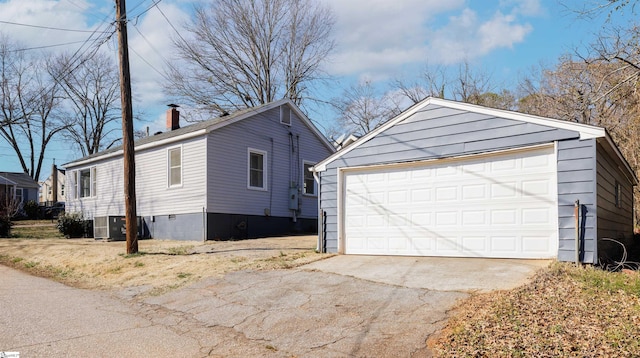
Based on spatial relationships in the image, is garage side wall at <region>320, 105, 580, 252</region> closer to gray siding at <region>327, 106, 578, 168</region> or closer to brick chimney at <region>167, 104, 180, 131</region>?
gray siding at <region>327, 106, 578, 168</region>

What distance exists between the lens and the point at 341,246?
447 inches

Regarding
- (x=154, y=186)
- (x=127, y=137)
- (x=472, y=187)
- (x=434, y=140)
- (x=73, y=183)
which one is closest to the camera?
(x=472, y=187)

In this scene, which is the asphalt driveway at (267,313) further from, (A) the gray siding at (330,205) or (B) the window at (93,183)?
(B) the window at (93,183)

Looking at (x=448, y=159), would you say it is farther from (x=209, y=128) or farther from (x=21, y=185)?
(x=21, y=185)

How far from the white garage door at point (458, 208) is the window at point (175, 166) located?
791 cm

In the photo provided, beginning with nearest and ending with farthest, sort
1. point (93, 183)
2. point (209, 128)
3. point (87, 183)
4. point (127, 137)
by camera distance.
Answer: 1. point (127, 137)
2. point (209, 128)
3. point (93, 183)
4. point (87, 183)

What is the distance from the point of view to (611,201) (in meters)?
10.5

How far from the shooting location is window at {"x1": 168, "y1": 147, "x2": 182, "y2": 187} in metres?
17.2

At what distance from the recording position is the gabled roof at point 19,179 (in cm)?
3756

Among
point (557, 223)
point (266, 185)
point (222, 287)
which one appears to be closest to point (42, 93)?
point (266, 185)

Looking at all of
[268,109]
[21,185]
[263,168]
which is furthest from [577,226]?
[21,185]

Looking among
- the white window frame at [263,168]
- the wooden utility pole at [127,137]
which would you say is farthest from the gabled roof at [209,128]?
the wooden utility pole at [127,137]

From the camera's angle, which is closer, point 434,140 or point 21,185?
point 434,140

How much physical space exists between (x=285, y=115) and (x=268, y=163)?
7.50 ft
